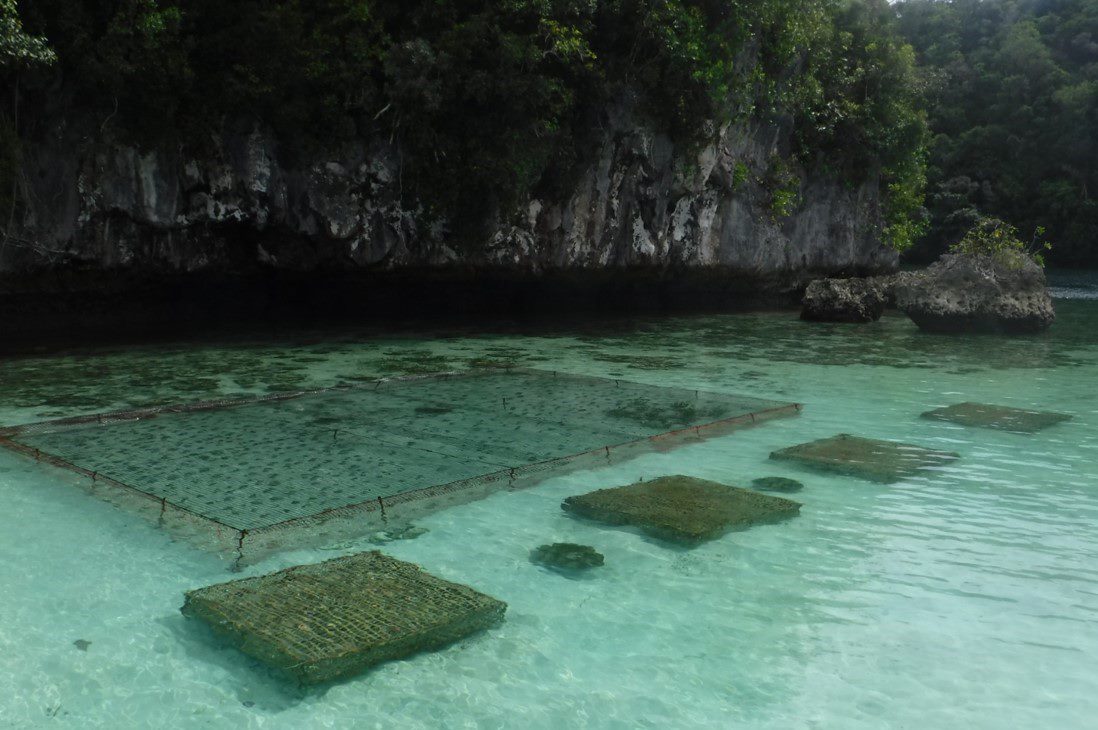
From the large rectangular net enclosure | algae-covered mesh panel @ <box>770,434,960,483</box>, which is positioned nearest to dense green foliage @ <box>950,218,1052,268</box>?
the large rectangular net enclosure

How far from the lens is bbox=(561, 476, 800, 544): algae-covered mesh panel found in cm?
484

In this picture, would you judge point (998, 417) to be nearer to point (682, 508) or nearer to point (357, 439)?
point (682, 508)

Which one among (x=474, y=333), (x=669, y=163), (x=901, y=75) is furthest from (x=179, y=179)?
(x=901, y=75)

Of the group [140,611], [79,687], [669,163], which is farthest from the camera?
[669,163]

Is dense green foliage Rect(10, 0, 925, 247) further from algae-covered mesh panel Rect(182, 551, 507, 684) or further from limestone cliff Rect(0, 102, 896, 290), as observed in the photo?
algae-covered mesh panel Rect(182, 551, 507, 684)

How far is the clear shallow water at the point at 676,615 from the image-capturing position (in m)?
3.08

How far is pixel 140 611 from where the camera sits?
377 centimetres

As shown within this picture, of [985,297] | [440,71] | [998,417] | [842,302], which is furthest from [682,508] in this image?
[842,302]

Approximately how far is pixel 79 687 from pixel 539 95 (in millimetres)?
11626

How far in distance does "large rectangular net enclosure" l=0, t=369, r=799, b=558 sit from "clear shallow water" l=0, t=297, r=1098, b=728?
0.78ft

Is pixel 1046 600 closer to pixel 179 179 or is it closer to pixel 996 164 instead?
pixel 179 179

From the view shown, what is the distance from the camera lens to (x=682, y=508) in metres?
5.15

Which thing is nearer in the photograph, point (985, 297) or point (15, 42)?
point (15, 42)

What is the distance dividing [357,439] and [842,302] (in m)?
14.4
